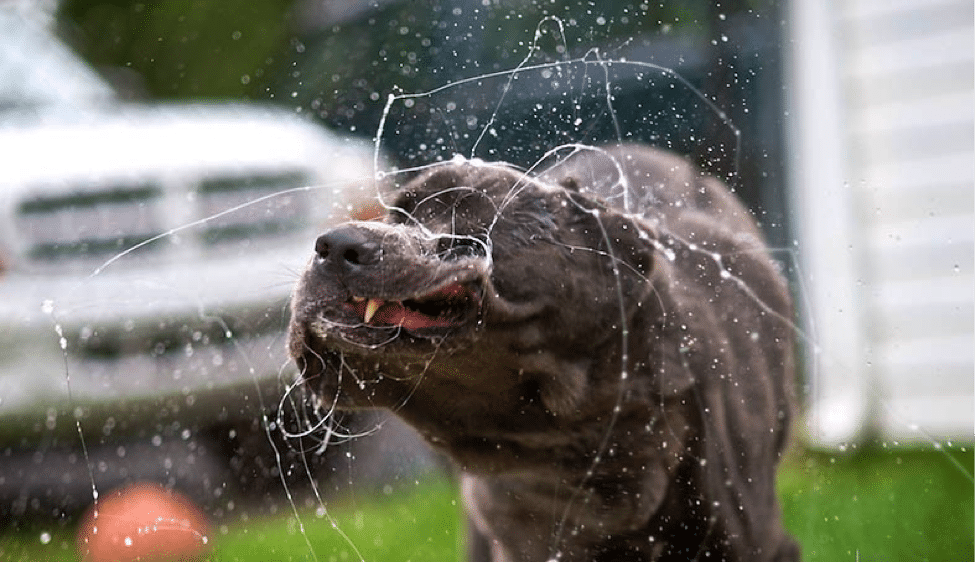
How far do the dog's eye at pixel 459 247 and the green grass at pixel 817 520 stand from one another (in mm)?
815

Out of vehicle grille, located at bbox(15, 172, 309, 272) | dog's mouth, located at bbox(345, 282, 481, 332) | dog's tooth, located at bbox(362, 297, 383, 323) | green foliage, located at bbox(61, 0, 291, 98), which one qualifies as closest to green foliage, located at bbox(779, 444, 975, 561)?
dog's mouth, located at bbox(345, 282, 481, 332)

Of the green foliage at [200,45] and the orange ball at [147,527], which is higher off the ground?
the green foliage at [200,45]

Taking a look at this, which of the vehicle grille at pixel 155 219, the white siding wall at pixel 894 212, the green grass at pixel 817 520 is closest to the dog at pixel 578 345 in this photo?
the green grass at pixel 817 520

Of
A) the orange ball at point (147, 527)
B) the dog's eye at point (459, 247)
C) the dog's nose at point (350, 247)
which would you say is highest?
the dog's nose at point (350, 247)

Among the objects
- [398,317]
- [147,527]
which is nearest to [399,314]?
[398,317]

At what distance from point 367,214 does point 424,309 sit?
317 millimetres

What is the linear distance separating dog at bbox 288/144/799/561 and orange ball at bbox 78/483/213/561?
1.06 meters

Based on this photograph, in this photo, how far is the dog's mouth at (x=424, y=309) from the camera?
1.72 meters

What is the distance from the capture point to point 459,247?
181cm

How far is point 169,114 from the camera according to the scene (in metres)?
4.72

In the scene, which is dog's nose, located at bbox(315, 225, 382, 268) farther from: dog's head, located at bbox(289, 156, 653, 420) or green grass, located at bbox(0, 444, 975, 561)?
green grass, located at bbox(0, 444, 975, 561)

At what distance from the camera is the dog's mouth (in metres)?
1.72

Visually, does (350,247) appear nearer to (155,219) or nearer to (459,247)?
(459,247)

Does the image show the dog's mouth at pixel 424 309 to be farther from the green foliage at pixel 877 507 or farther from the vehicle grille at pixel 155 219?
the green foliage at pixel 877 507
